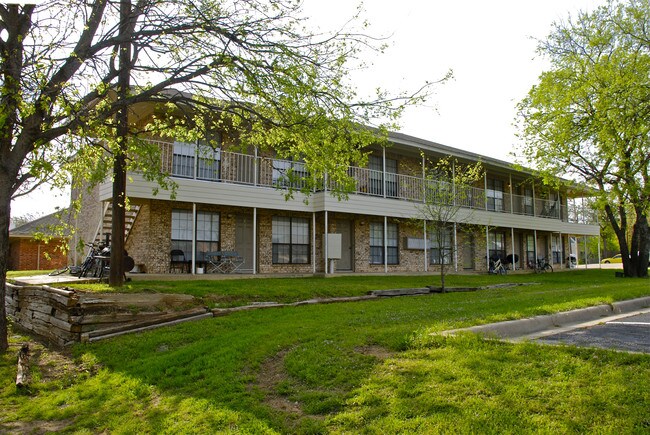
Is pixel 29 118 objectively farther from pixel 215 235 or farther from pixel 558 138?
pixel 558 138

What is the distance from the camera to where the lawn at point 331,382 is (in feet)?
12.5

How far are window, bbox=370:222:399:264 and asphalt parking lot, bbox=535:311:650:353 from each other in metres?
13.5

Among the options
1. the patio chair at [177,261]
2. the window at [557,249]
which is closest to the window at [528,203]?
the window at [557,249]

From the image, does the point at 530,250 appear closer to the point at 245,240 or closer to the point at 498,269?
the point at 498,269

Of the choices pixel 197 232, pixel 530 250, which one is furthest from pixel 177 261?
pixel 530 250

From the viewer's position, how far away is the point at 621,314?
360 inches

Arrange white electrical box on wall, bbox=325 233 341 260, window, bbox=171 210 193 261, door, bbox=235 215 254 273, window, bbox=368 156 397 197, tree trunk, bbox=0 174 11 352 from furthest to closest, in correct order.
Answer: window, bbox=368 156 397 197, white electrical box on wall, bbox=325 233 341 260, door, bbox=235 215 254 273, window, bbox=171 210 193 261, tree trunk, bbox=0 174 11 352

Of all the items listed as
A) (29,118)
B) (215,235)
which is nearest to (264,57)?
(29,118)

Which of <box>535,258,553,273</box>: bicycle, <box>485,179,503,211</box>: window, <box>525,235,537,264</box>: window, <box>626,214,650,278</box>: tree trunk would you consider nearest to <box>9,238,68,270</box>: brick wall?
<box>485,179,503,211</box>: window

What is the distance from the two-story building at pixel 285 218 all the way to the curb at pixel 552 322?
557 centimetres

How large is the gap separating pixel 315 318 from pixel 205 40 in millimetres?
5642

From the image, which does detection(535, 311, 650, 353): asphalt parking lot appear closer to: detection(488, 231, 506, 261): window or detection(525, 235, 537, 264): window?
detection(488, 231, 506, 261): window

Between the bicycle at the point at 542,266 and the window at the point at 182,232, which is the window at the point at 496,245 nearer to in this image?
the bicycle at the point at 542,266

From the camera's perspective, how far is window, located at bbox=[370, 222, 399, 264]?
2122 centimetres
